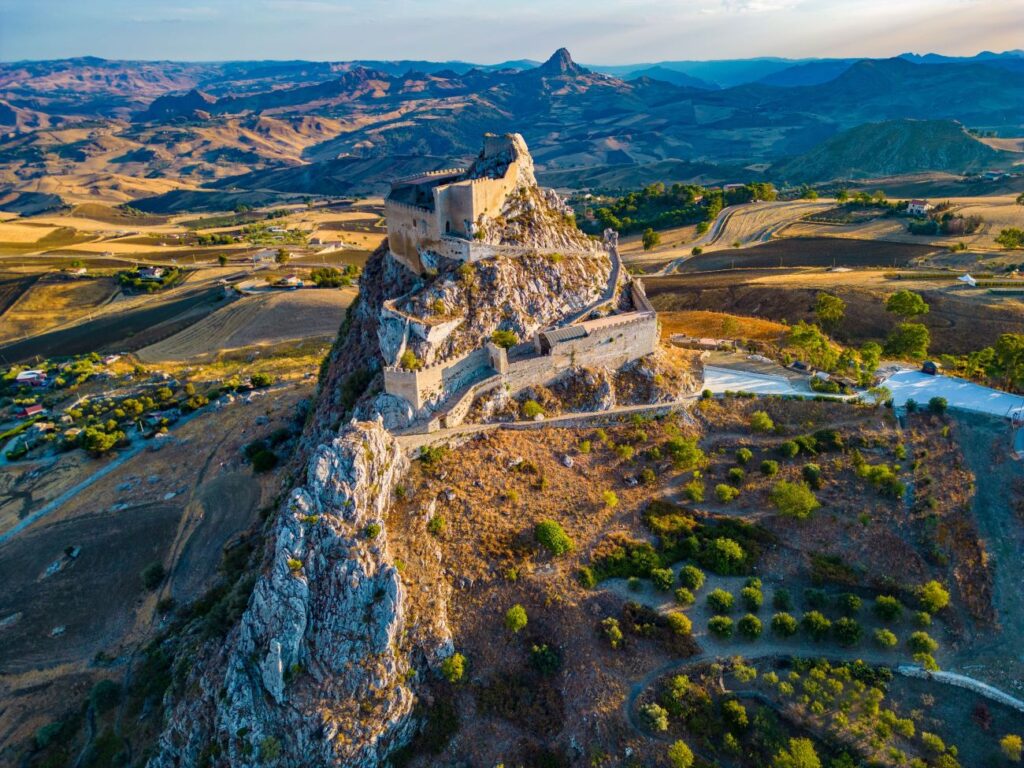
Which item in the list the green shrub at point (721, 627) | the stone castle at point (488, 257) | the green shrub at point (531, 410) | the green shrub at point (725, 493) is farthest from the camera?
the green shrub at point (531, 410)

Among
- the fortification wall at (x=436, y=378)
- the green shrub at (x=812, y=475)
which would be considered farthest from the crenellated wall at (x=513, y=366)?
the green shrub at (x=812, y=475)

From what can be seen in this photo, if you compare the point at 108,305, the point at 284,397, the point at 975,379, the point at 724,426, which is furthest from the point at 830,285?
the point at 108,305

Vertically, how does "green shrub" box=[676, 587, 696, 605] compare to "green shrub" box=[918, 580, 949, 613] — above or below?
below

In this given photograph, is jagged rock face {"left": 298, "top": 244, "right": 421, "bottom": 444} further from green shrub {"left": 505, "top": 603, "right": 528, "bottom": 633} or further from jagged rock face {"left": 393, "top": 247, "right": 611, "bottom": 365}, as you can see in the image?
green shrub {"left": 505, "top": 603, "right": 528, "bottom": 633}

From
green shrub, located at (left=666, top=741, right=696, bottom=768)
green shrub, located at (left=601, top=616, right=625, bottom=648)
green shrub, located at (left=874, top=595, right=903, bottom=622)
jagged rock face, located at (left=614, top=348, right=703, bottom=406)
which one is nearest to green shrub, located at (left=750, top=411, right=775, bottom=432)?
jagged rock face, located at (left=614, top=348, right=703, bottom=406)

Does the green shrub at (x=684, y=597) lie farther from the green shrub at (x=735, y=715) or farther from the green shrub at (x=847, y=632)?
the green shrub at (x=847, y=632)
